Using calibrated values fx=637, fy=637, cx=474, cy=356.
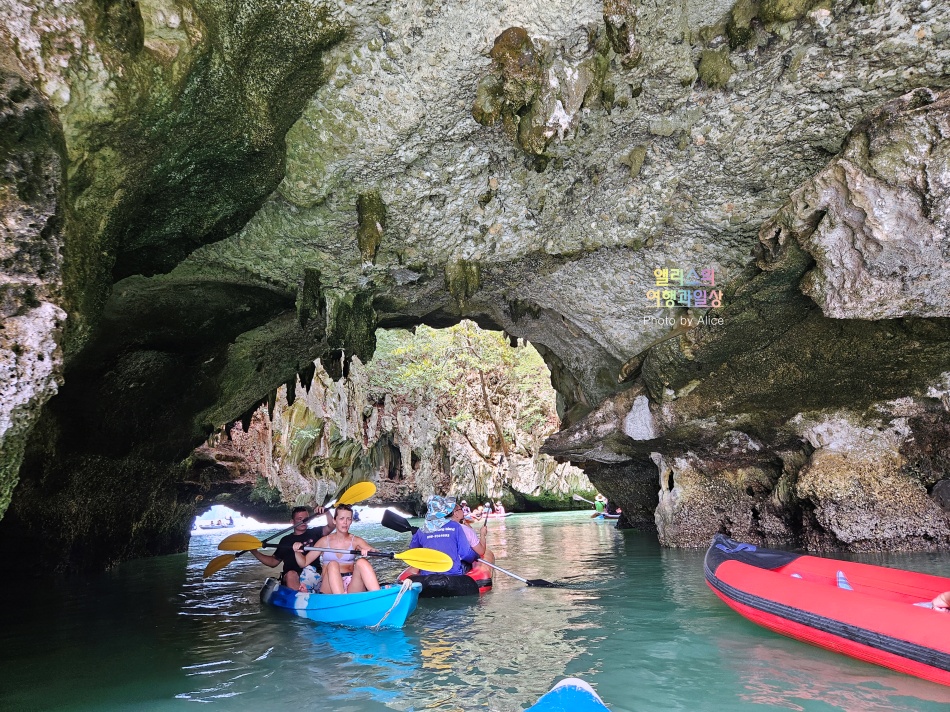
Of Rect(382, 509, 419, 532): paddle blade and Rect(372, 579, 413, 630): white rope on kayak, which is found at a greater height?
Rect(382, 509, 419, 532): paddle blade

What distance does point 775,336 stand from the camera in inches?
354

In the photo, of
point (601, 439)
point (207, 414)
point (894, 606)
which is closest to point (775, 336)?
point (601, 439)

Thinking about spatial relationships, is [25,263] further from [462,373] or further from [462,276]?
[462,373]

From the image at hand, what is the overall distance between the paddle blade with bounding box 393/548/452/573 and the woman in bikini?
0.41 m

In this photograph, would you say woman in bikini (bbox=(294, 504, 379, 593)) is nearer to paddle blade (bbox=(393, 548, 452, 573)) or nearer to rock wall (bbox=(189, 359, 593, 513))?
paddle blade (bbox=(393, 548, 452, 573))

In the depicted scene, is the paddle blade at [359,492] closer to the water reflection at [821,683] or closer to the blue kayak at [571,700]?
the water reflection at [821,683]

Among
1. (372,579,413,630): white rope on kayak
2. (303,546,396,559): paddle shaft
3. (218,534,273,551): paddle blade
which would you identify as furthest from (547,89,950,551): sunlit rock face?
(218,534,273,551): paddle blade

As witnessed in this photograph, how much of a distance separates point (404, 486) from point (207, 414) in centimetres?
1797

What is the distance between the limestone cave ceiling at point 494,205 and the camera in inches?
162

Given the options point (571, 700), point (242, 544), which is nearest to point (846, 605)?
point (571, 700)

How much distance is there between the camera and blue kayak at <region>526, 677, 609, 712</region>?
2.66 metres

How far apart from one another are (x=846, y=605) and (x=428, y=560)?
3.91m

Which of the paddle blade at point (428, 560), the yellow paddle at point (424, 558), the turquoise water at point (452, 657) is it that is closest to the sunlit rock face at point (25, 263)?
the turquoise water at point (452, 657)

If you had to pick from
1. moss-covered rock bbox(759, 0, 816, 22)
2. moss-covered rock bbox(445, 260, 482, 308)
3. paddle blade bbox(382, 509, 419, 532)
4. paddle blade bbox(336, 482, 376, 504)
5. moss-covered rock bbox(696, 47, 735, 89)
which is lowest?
paddle blade bbox(382, 509, 419, 532)
